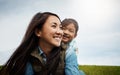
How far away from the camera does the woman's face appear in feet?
7.93

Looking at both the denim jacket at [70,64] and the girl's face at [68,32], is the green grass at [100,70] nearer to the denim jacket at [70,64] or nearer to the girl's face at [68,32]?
the girl's face at [68,32]

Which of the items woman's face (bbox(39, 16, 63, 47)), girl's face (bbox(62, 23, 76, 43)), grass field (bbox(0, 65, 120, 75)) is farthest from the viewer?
grass field (bbox(0, 65, 120, 75))

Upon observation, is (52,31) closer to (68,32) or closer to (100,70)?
(68,32)

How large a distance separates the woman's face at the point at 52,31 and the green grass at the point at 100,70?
81.5 inches

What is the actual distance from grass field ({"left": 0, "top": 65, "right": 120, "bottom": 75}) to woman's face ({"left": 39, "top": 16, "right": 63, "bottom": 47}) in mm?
2071

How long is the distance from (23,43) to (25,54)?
0.09 m

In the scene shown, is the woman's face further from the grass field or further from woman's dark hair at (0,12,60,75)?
the grass field

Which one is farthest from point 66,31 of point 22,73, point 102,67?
point 102,67

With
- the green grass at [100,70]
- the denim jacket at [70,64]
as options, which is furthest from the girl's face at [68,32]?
the green grass at [100,70]

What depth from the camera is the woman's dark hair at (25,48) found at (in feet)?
8.18

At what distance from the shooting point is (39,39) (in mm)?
2570

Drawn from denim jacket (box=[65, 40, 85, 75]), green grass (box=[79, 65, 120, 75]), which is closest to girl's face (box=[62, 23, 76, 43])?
→ denim jacket (box=[65, 40, 85, 75])

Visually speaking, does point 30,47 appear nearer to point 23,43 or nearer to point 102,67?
point 23,43

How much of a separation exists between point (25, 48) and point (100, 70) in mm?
2282
